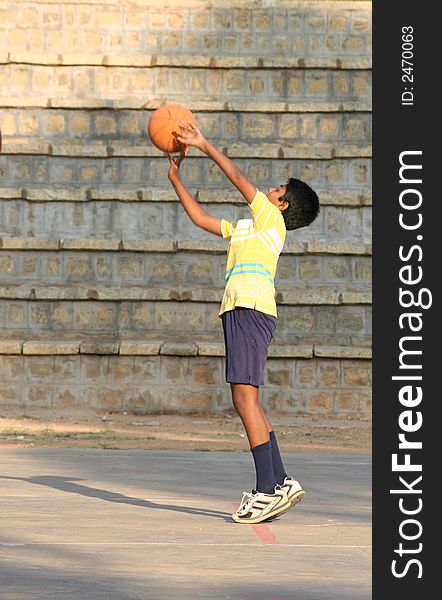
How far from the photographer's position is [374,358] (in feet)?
13.4

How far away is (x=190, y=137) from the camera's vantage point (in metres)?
7.79

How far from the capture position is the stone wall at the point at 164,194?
1653 centimetres

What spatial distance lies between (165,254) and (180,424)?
301 cm

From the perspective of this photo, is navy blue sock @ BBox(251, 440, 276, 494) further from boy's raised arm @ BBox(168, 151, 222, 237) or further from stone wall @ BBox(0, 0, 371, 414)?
stone wall @ BBox(0, 0, 371, 414)

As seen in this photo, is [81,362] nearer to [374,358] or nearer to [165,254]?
[165,254]

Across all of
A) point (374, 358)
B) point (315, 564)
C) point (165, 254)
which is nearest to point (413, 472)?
point (374, 358)

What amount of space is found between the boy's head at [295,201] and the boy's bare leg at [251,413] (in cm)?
107

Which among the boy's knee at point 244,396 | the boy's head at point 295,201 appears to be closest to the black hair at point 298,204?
the boy's head at point 295,201

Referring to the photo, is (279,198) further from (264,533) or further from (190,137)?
(264,533)

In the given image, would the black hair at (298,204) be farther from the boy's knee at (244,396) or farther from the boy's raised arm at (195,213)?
the boy's knee at (244,396)

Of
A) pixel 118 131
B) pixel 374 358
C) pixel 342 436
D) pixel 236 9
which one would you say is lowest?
pixel 342 436

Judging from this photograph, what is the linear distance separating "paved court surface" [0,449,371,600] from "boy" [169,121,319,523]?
0.68 feet

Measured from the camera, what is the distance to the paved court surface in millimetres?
5660

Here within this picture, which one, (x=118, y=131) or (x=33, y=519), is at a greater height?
(x=118, y=131)
